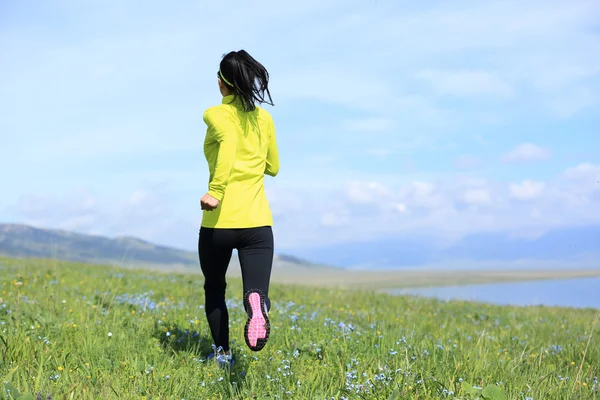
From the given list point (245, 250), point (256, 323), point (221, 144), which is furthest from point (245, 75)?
point (256, 323)

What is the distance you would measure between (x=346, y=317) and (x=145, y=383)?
201 inches

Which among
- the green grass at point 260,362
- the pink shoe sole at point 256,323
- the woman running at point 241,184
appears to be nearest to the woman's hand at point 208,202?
the woman running at point 241,184

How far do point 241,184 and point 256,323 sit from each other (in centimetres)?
120

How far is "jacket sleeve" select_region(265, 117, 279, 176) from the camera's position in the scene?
17.0 ft

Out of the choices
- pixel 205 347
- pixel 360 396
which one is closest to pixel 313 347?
pixel 205 347

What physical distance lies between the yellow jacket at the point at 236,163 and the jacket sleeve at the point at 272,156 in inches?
1.7

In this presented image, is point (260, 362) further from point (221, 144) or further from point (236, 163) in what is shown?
point (221, 144)

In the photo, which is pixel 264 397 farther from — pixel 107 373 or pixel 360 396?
pixel 107 373

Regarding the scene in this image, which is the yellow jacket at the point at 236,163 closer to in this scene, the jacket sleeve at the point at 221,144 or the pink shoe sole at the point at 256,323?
the jacket sleeve at the point at 221,144

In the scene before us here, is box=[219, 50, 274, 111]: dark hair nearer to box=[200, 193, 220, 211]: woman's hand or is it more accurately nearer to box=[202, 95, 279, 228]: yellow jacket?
box=[202, 95, 279, 228]: yellow jacket

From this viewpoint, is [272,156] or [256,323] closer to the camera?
[256,323]

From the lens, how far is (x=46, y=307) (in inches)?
307

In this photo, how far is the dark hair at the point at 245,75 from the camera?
16.0 feet

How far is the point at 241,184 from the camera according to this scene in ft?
15.8
